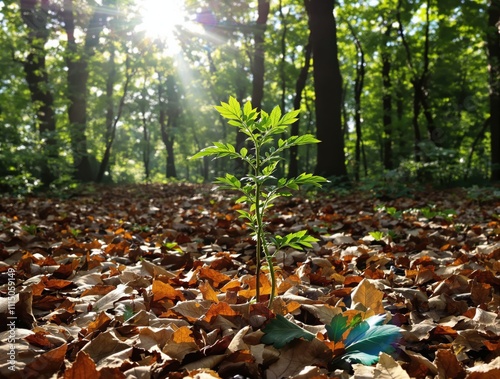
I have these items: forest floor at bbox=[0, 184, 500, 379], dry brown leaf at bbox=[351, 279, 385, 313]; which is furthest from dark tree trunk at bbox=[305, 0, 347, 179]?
dry brown leaf at bbox=[351, 279, 385, 313]

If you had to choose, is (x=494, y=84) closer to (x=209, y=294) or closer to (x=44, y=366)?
(x=209, y=294)

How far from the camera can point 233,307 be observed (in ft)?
5.15

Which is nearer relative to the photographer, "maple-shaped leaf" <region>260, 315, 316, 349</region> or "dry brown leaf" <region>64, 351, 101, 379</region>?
"dry brown leaf" <region>64, 351, 101, 379</region>

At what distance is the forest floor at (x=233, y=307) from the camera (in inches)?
47.5

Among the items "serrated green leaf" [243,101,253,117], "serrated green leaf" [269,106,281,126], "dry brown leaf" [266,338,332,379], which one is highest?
"serrated green leaf" [243,101,253,117]

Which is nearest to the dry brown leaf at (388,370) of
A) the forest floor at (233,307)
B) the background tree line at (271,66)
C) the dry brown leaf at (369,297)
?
the forest floor at (233,307)

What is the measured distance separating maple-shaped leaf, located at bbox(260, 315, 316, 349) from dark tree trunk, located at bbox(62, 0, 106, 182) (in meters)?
9.06

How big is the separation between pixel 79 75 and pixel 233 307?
688 inches

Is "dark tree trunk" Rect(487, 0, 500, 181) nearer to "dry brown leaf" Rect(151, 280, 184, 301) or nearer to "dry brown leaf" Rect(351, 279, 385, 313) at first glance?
"dry brown leaf" Rect(351, 279, 385, 313)

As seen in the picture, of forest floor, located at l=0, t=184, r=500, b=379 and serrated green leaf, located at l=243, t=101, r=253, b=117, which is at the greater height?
serrated green leaf, located at l=243, t=101, r=253, b=117

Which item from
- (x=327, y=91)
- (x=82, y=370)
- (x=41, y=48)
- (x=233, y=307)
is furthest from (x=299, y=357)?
(x=41, y=48)

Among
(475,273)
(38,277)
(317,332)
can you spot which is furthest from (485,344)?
(38,277)

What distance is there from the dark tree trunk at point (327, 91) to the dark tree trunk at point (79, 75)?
5.74m

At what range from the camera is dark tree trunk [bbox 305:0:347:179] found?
8.46 meters
